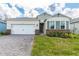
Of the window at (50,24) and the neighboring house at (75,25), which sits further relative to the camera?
the window at (50,24)

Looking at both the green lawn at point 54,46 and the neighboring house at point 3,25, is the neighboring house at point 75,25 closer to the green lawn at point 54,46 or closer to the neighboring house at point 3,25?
the green lawn at point 54,46

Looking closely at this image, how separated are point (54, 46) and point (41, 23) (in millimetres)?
735

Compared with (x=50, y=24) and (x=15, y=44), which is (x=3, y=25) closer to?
(x=15, y=44)

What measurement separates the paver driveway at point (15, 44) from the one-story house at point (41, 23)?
8.8 inches

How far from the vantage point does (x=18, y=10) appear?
A: 16.1ft

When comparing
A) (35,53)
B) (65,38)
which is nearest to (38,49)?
(35,53)

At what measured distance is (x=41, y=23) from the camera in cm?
461

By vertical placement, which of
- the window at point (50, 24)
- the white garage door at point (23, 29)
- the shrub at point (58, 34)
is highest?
the window at point (50, 24)

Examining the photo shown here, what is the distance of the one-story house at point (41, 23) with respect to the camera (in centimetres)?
460

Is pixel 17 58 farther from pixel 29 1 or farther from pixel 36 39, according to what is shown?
pixel 29 1

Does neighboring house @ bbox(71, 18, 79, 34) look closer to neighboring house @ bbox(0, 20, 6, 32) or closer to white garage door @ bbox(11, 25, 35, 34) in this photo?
white garage door @ bbox(11, 25, 35, 34)

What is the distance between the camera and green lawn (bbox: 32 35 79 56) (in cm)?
436

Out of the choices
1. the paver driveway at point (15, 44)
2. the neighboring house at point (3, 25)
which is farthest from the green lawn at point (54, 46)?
the neighboring house at point (3, 25)

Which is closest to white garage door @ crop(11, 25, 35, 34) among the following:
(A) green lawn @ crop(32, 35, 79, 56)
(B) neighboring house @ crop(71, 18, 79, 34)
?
(A) green lawn @ crop(32, 35, 79, 56)
